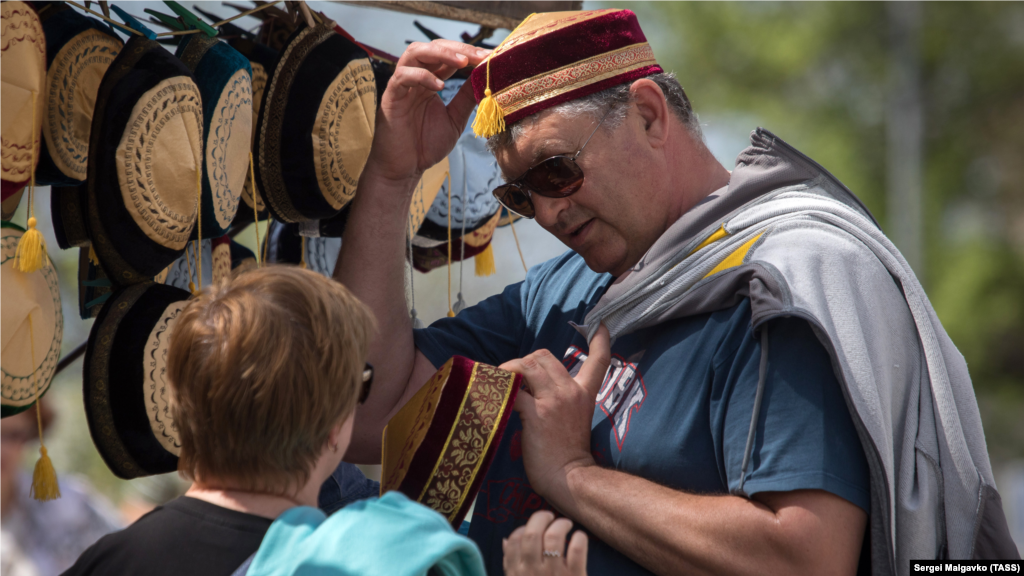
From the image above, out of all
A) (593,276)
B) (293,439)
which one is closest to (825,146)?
(593,276)

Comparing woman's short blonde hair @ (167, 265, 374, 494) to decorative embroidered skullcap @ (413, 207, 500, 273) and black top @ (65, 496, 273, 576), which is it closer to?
black top @ (65, 496, 273, 576)

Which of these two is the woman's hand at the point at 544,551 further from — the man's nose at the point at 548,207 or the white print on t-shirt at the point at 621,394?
the man's nose at the point at 548,207

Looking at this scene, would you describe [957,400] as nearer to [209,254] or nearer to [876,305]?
[876,305]

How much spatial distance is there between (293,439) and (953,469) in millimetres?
1064

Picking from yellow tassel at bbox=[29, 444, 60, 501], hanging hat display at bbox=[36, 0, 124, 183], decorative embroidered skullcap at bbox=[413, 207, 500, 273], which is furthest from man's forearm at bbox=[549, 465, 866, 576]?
decorative embroidered skullcap at bbox=[413, 207, 500, 273]

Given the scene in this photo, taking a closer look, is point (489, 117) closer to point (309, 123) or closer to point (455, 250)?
point (309, 123)

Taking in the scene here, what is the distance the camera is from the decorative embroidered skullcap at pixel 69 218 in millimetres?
1623

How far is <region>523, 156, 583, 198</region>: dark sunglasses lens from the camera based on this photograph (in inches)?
70.5

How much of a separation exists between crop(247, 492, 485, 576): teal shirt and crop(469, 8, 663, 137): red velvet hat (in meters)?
0.96

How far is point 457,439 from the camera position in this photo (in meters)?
1.52

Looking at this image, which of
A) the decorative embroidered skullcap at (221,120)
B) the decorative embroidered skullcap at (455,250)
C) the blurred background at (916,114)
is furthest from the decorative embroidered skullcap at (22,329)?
the blurred background at (916,114)

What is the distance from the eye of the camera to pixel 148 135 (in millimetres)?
1507

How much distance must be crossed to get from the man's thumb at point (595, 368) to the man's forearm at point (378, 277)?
1.86 feet

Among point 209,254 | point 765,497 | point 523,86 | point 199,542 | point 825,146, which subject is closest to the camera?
point 199,542
